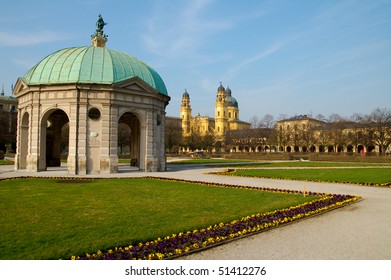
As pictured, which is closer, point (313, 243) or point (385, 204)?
point (313, 243)

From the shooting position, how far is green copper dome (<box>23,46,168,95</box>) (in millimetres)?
30406

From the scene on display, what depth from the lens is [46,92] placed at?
101 feet

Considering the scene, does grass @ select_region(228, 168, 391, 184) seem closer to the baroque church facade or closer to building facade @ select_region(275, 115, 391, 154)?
building facade @ select_region(275, 115, 391, 154)

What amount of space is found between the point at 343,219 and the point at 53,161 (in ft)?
110

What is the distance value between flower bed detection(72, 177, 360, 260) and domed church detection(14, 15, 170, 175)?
20543 millimetres

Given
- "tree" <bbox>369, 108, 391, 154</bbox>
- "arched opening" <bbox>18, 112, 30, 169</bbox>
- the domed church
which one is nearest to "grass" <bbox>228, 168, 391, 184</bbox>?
the domed church

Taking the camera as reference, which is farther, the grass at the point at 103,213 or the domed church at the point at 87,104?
the domed church at the point at 87,104

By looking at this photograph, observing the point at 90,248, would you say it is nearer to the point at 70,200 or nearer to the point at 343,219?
the point at 70,200

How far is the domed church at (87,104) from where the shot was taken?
1174 inches

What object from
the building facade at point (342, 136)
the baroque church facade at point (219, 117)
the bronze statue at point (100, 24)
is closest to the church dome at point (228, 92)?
the baroque church facade at point (219, 117)

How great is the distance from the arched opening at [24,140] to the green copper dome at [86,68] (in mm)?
4175

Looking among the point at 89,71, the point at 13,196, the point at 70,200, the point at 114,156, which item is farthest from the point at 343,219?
the point at 89,71

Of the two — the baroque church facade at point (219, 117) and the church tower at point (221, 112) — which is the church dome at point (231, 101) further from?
the church tower at point (221, 112)

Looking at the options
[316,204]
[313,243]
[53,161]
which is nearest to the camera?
[313,243]
